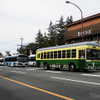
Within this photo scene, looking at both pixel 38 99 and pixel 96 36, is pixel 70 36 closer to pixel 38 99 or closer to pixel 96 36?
pixel 96 36

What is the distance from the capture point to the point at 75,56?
17.3 m

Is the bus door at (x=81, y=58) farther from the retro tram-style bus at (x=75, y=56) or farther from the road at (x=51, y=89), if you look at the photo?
the road at (x=51, y=89)

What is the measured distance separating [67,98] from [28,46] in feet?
216

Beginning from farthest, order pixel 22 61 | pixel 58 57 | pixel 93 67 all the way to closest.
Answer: pixel 22 61 < pixel 58 57 < pixel 93 67

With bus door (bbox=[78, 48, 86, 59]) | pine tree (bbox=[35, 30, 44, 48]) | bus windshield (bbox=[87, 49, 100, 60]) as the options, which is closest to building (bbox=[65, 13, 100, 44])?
bus windshield (bbox=[87, 49, 100, 60])

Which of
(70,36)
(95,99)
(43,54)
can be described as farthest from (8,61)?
(95,99)

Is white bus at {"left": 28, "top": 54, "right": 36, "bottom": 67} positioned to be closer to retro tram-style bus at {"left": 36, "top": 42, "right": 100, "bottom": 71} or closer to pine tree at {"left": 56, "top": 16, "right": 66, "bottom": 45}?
retro tram-style bus at {"left": 36, "top": 42, "right": 100, "bottom": 71}

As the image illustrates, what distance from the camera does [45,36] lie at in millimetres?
74062

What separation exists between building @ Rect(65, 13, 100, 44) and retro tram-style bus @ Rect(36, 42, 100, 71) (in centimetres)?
1777

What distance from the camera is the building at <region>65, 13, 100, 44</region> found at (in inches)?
1412

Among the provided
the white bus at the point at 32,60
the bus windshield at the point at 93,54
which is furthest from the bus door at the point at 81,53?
the white bus at the point at 32,60

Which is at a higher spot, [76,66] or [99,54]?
[99,54]

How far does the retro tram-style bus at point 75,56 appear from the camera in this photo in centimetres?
1622

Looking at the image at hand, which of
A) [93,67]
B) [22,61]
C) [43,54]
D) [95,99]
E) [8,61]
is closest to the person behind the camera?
[95,99]
